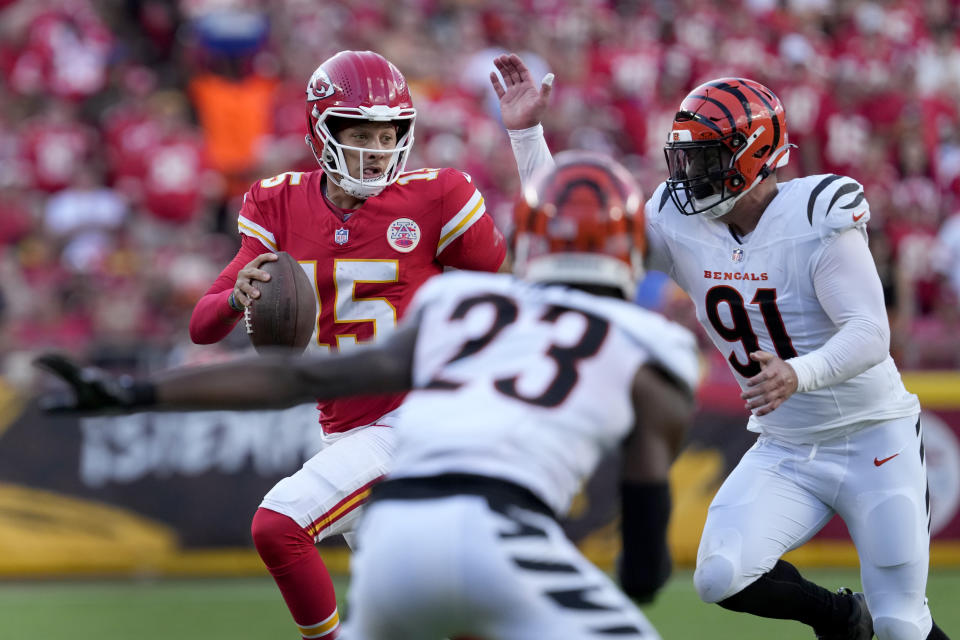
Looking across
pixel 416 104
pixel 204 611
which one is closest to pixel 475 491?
pixel 204 611

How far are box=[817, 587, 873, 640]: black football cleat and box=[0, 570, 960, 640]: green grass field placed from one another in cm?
187

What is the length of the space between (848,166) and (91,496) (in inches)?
263

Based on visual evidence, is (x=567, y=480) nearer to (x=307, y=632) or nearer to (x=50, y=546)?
(x=307, y=632)

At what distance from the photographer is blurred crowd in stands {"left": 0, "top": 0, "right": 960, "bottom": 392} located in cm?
969

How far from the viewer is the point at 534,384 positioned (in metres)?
2.93

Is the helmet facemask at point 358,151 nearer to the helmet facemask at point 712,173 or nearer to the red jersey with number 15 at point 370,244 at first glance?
the red jersey with number 15 at point 370,244

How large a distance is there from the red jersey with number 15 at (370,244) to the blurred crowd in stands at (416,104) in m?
3.96

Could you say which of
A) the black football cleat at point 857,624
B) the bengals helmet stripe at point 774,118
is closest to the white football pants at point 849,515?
the black football cleat at point 857,624

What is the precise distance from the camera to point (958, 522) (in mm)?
8422

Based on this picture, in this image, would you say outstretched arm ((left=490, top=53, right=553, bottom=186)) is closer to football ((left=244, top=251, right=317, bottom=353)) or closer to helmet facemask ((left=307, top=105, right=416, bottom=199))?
helmet facemask ((left=307, top=105, right=416, bottom=199))

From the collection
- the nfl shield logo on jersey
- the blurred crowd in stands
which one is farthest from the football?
the blurred crowd in stands

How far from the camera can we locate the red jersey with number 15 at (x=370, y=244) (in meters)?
4.74

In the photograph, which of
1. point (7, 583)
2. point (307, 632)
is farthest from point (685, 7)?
point (307, 632)

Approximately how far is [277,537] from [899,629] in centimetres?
204
